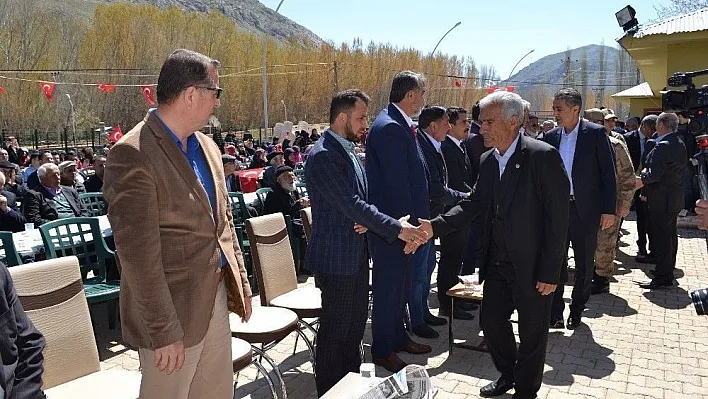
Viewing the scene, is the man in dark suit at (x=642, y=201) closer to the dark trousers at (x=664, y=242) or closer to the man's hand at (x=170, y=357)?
the dark trousers at (x=664, y=242)

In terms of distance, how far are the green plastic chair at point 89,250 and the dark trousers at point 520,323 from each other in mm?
2920

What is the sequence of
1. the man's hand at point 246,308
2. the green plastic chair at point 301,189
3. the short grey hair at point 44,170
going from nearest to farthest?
the man's hand at point 246,308 → the short grey hair at point 44,170 → the green plastic chair at point 301,189

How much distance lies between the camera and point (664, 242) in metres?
6.48

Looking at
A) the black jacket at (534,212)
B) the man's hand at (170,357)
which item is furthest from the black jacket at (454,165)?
the man's hand at (170,357)

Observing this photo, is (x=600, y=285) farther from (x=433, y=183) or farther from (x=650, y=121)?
(x=650, y=121)

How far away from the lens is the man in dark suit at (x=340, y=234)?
3406 mm

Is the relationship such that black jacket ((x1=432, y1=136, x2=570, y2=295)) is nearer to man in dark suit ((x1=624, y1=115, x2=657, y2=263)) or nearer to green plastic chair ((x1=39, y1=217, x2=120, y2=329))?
green plastic chair ((x1=39, y1=217, x2=120, y2=329))

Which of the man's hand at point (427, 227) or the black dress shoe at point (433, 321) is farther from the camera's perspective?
the black dress shoe at point (433, 321)

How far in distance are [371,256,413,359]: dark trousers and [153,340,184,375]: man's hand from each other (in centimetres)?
206

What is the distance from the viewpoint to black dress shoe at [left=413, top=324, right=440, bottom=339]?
197 inches

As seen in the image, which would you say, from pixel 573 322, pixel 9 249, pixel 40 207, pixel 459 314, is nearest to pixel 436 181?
pixel 459 314

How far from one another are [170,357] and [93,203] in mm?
6292

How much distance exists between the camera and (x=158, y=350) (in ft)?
6.98

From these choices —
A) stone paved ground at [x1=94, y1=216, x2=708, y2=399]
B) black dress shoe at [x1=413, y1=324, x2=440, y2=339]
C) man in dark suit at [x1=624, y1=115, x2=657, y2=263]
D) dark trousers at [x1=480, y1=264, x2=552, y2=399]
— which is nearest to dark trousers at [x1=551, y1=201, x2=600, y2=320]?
stone paved ground at [x1=94, y1=216, x2=708, y2=399]
